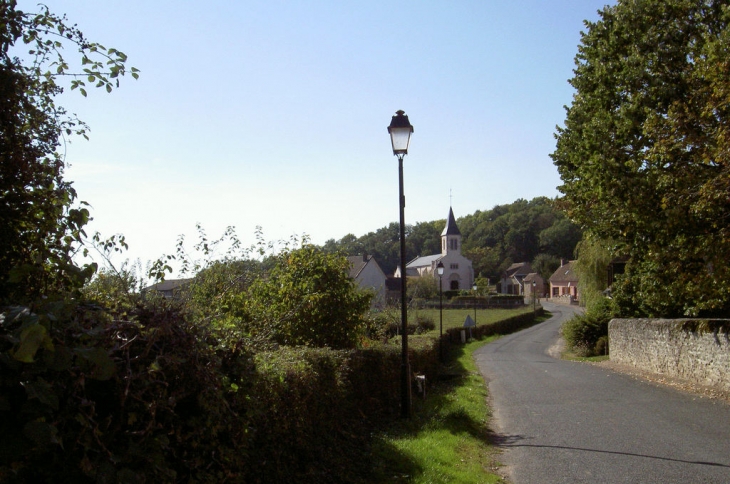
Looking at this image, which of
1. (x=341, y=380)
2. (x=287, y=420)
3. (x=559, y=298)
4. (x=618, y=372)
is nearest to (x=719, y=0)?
(x=618, y=372)

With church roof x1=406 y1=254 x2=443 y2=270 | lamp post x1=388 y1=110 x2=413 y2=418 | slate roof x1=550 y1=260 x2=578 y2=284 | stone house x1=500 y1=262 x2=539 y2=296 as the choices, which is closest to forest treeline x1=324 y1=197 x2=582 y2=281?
stone house x1=500 y1=262 x2=539 y2=296

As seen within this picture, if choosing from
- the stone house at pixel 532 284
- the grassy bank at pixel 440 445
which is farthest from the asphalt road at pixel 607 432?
the stone house at pixel 532 284

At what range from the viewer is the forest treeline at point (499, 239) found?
377 ft

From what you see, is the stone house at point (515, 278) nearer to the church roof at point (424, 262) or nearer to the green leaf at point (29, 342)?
the church roof at point (424, 262)

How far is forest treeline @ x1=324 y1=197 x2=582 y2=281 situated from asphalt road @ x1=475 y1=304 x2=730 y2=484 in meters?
84.5

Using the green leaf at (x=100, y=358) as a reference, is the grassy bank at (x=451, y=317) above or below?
below

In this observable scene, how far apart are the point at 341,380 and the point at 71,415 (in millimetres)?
5644

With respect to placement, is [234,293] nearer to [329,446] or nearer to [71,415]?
[329,446]

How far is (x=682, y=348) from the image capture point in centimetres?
1795

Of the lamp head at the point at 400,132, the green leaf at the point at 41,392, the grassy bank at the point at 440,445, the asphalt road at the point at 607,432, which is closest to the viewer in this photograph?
the green leaf at the point at 41,392

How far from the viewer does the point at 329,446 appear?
7.46 meters

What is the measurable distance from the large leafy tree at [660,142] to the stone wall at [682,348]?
0.94 metres

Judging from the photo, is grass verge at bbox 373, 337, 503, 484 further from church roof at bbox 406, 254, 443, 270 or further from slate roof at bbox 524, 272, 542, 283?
church roof at bbox 406, 254, 443, 270

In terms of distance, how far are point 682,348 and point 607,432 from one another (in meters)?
9.24
